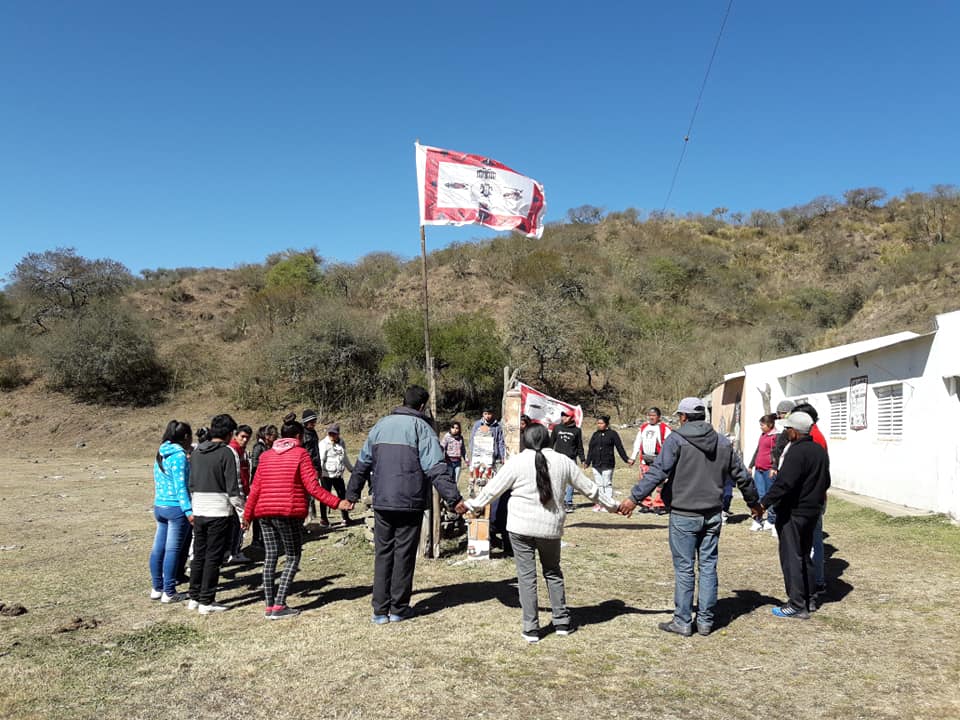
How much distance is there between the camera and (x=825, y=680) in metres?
4.64

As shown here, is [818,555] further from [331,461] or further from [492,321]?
[492,321]

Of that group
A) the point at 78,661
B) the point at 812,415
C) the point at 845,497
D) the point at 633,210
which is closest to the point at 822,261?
the point at 633,210

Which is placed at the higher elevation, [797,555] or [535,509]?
[535,509]

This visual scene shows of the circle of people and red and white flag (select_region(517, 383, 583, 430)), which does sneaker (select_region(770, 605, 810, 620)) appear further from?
red and white flag (select_region(517, 383, 583, 430))

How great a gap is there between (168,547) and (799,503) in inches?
221

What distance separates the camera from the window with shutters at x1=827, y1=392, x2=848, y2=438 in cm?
1449

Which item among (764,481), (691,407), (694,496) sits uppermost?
(691,407)

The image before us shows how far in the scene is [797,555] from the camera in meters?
5.90

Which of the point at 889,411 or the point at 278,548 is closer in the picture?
the point at 278,548

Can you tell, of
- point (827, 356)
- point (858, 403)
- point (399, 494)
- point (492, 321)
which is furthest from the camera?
point (492, 321)

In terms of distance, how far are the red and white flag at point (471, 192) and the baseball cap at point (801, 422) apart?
4542mm

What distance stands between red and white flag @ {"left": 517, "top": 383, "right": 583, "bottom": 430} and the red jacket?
6.30 metres

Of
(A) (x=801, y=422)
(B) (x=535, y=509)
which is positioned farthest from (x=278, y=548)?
(A) (x=801, y=422)

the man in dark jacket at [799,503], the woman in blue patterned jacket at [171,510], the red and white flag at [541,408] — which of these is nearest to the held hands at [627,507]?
the man in dark jacket at [799,503]
